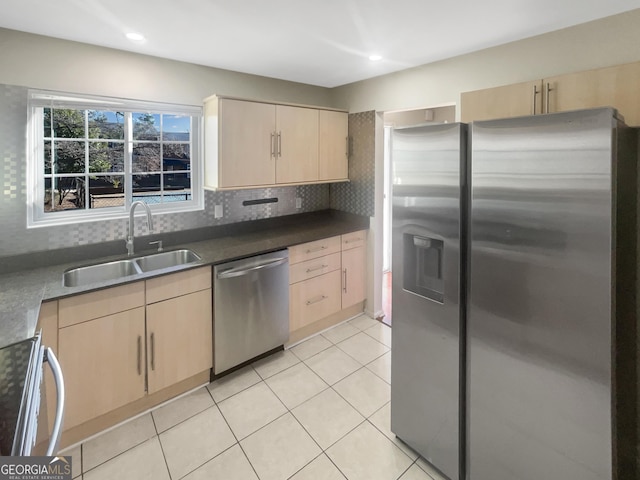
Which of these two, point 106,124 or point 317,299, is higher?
point 106,124

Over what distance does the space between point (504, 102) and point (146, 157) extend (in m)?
2.63

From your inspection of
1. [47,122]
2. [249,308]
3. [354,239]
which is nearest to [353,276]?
[354,239]

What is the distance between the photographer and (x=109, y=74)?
93.6 inches

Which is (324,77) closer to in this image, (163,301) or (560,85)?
(560,85)

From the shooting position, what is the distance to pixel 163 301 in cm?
216

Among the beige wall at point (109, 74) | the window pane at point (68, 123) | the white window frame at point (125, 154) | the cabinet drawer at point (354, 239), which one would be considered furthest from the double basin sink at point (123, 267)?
the cabinet drawer at point (354, 239)

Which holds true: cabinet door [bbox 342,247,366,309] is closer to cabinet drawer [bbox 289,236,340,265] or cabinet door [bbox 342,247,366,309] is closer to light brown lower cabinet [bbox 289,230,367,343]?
light brown lower cabinet [bbox 289,230,367,343]

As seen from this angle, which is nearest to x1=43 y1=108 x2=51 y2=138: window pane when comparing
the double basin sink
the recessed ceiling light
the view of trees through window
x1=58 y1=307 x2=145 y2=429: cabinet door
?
the view of trees through window

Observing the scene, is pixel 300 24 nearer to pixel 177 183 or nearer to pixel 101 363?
pixel 177 183


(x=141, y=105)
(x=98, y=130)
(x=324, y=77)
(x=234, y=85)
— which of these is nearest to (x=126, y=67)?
(x=141, y=105)

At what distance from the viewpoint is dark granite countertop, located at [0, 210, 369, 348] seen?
1597 millimetres

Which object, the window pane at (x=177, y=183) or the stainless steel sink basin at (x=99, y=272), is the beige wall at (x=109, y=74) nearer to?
the window pane at (x=177, y=183)

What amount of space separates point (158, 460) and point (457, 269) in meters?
1.87

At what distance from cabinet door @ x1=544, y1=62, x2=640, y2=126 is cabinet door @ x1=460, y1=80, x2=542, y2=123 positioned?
64 mm
